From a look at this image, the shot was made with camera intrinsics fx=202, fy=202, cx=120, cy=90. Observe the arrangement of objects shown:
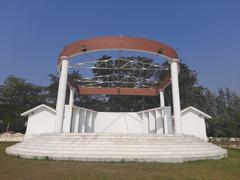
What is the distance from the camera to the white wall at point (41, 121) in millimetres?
22641

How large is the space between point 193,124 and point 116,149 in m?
18.0

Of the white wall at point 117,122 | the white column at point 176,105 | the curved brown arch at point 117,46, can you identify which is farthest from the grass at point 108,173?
the white wall at point 117,122

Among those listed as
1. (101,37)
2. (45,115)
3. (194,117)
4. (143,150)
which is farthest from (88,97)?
(143,150)

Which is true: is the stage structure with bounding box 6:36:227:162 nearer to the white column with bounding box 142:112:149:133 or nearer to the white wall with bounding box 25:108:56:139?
the white column with bounding box 142:112:149:133

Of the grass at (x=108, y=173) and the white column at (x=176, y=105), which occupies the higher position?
the white column at (x=176, y=105)

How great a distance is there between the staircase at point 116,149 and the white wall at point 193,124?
1420 centimetres

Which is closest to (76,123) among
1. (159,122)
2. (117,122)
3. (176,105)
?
(117,122)

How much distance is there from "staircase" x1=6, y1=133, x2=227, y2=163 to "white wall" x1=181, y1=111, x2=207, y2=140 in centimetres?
1420

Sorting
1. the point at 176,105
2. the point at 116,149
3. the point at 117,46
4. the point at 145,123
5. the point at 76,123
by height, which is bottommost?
the point at 116,149

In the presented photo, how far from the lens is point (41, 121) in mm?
23000

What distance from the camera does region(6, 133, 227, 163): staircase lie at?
8055mm

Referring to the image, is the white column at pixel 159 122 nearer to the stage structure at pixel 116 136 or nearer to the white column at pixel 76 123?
the stage structure at pixel 116 136

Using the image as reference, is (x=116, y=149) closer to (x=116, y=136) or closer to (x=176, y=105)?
(x=116, y=136)

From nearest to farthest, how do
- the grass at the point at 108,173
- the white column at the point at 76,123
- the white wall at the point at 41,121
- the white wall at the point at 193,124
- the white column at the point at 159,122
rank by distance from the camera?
the grass at the point at 108,173 < the white column at the point at 159,122 < the white column at the point at 76,123 < the white wall at the point at 41,121 < the white wall at the point at 193,124
